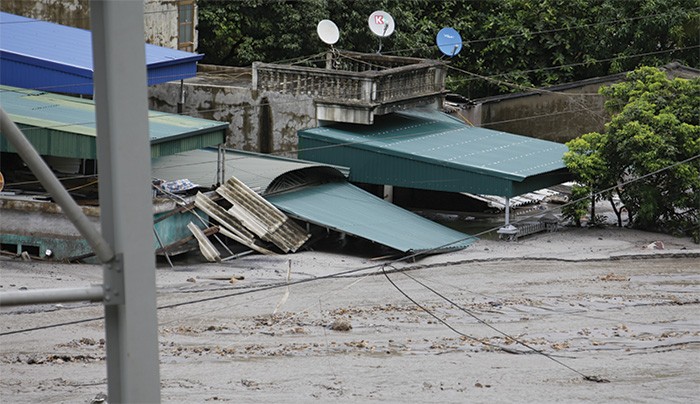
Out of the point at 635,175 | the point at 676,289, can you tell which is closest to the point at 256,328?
the point at 676,289

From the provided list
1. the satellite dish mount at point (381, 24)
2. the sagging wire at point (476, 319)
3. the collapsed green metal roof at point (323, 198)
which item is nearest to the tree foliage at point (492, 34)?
Result: the satellite dish mount at point (381, 24)

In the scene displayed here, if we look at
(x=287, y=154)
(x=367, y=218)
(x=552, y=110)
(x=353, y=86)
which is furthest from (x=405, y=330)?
(x=552, y=110)

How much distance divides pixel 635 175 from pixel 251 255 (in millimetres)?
9627

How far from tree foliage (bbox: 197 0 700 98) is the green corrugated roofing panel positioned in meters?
8.70

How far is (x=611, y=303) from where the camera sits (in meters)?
20.8

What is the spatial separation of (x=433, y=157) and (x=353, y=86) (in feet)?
10.2

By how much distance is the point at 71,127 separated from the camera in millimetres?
21797

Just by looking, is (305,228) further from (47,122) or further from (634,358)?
(634,358)

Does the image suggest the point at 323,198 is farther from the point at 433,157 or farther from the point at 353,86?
the point at 353,86

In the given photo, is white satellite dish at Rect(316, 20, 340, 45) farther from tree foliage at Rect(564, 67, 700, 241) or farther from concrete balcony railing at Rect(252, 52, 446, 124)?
tree foliage at Rect(564, 67, 700, 241)

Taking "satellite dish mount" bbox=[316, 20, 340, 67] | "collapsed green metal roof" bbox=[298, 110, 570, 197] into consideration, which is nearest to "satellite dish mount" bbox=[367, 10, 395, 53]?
"satellite dish mount" bbox=[316, 20, 340, 67]

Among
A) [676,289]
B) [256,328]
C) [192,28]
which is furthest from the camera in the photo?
[192,28]

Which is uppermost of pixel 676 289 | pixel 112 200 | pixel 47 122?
pixel 112 200

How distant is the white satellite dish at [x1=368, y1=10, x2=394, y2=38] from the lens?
3072 centimetres
